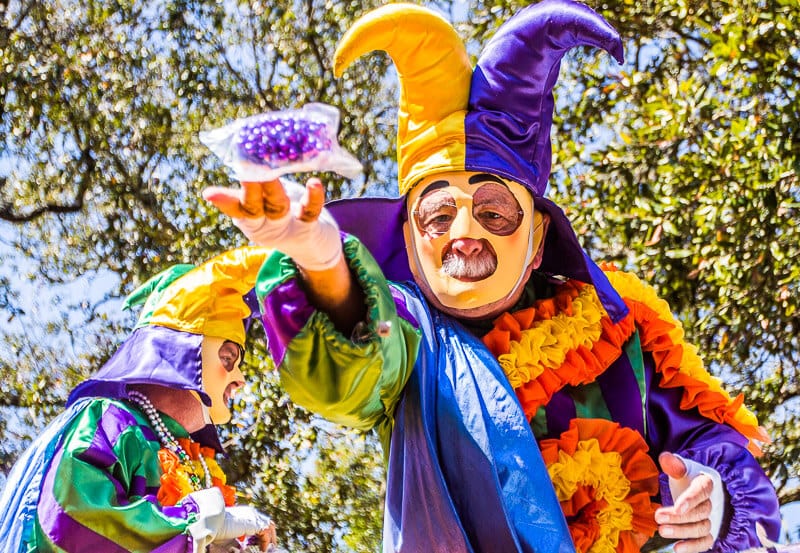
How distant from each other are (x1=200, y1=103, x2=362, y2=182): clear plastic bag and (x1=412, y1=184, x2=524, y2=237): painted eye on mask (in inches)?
30.3

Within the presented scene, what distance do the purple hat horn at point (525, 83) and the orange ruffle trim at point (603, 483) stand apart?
60 centimetres

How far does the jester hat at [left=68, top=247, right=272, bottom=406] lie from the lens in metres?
3.23

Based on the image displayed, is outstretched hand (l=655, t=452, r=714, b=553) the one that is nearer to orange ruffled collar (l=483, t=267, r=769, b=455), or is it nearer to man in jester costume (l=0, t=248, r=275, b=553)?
orange ruffled collar (l=483, t=267, r=769, b=455)

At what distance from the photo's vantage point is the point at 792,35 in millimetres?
4688

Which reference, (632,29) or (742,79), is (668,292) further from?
(632,29)

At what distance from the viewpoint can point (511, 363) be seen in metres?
2.75

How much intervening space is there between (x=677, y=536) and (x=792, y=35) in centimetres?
265

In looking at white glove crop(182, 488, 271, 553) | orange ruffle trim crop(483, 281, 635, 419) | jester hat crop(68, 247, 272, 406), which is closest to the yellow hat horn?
orange ruffle trim crop(483, 281, 635, 419)

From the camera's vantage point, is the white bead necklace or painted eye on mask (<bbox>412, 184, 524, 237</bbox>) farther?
the white bead necklace

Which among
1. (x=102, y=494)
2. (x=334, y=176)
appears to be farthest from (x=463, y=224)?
(x=334, y=176)

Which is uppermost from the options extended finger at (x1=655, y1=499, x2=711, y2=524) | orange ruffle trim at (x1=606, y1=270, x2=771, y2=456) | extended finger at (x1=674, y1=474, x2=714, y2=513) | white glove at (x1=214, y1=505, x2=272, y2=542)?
orange ruffle trim at (x1=606, y1=270, x2=771, y2=456)

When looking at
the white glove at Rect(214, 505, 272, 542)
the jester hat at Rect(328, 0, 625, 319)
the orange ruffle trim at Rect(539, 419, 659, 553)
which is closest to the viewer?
the orange ruffle trim at Rect(539, 419, 659, 553)

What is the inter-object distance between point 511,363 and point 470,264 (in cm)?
24

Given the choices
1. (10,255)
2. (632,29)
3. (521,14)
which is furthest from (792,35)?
(10,255)
